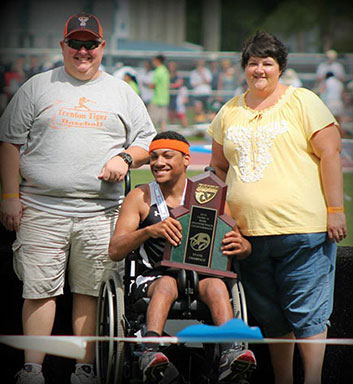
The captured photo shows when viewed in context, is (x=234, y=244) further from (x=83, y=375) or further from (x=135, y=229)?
(x=83, y=375)

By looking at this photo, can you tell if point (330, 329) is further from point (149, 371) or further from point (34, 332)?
point (34, 332)

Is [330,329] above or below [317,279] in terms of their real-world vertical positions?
below

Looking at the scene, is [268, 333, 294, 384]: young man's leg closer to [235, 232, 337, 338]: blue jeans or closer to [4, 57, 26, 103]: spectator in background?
[235, 232, 337, 338]: blue jeans

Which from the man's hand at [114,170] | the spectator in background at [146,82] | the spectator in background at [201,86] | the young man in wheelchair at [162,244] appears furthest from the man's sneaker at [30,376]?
the spectator in background at [201,86]

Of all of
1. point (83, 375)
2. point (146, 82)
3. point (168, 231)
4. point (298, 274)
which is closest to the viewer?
point (168, 231)

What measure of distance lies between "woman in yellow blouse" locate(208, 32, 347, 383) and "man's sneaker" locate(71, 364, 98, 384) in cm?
110

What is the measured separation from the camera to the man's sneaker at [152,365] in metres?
3.68

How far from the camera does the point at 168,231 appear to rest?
4.02 meters

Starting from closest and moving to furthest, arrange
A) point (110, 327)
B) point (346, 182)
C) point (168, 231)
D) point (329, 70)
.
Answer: point (110, 327), point (168, 231), point (346, 182), point (329, 70)

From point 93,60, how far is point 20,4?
2892 centimetres

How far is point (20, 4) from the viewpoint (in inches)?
1247

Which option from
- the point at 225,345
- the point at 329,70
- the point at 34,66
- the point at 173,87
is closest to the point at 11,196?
the point at 225,345

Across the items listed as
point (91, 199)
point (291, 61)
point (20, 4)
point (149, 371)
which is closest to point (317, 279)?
point (149, 371)

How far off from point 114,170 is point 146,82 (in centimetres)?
1673
